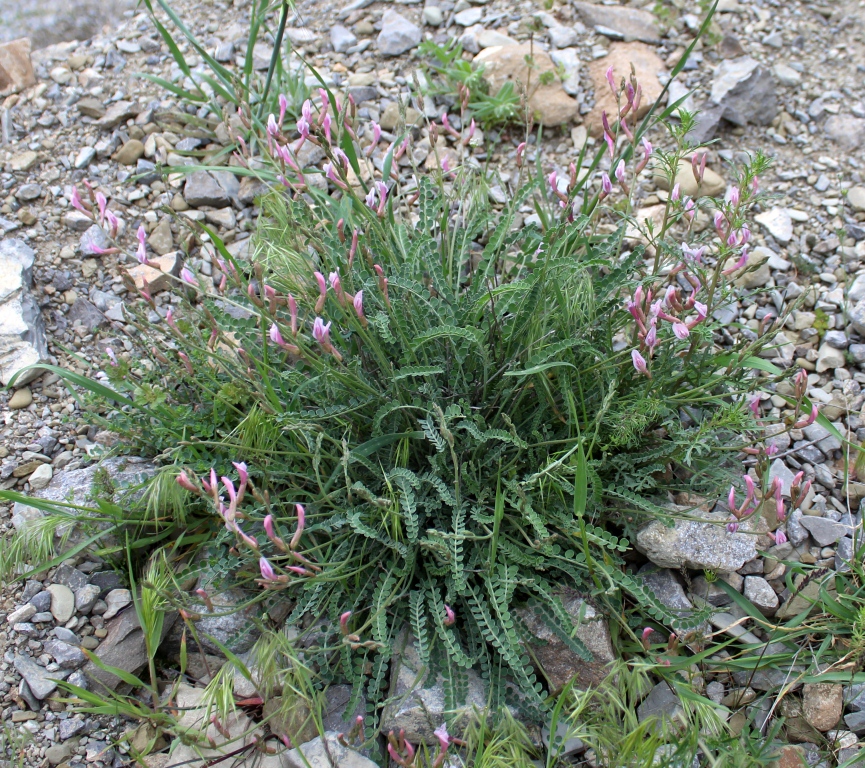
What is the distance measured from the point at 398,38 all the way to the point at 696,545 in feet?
10.3

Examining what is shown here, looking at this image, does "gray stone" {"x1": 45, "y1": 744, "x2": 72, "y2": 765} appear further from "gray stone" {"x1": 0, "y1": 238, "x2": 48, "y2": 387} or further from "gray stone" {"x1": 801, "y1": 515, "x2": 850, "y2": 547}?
"gray stone" {"x1": 801, "y1": 515, "x2": 850, "y2": 547}

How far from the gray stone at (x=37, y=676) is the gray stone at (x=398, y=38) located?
11.1 feet

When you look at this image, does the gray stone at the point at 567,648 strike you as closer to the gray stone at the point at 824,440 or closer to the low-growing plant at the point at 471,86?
the gray stone at the point at 824,440

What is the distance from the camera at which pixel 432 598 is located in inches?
93.7

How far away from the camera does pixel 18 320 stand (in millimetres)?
3018

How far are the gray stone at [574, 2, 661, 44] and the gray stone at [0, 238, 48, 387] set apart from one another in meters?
3.18

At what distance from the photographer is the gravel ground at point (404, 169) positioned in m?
2.50

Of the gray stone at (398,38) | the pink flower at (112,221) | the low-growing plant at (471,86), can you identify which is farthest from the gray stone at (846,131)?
the pink flower at (112,221)

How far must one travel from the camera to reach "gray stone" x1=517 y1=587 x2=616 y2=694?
238cm

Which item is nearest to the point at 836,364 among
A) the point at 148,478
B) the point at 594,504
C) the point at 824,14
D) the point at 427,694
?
the point at 594,504

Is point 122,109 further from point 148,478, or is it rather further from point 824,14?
point 824,14

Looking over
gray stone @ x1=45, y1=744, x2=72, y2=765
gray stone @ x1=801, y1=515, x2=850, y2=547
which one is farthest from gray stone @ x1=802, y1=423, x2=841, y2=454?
gray stone @ x1=45, y1=744, x2=72, y2=765

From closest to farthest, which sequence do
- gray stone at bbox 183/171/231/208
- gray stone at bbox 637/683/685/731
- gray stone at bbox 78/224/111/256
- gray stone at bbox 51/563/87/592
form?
gray stone at bbox 637/683/685/731 < gray stone at bbox 51/563/87/592 < gray stone at bbox 78/224/111/256 < gray stone at bbox 183/171/231/208

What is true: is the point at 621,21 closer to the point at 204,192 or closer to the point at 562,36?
the point at 562,36
